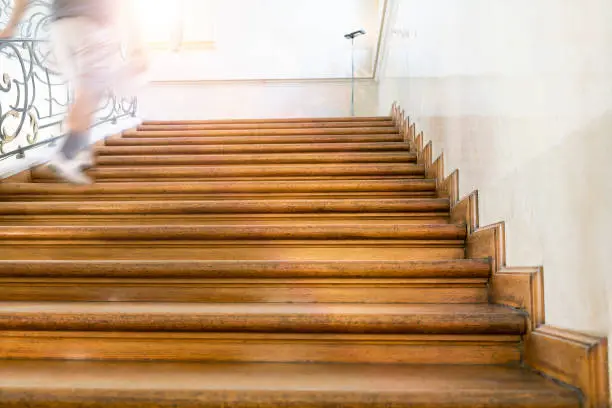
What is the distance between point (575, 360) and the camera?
4.01 feet

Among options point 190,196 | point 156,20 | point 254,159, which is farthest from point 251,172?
point 156,20

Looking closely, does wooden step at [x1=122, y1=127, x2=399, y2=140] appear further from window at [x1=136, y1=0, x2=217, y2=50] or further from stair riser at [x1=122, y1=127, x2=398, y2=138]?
window at [x1=136, y1=0, x2=217, y2=50]

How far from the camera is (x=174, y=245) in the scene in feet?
7.22

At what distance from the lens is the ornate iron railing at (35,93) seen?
3.39m

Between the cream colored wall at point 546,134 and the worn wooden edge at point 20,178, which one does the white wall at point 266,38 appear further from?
the cream colored wall at point 546,134

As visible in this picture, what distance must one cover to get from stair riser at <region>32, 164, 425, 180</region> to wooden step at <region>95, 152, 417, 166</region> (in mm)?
174

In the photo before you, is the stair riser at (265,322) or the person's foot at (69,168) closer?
the stair riser at (265,322)

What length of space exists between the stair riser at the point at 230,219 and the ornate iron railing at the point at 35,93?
879 mm

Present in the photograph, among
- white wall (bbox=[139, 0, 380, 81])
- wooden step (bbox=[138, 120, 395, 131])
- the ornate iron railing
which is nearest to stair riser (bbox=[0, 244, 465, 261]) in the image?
the ornate iron railing

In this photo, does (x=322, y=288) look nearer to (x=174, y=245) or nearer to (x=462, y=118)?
(x=174, y=245)

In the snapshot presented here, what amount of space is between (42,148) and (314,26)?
4082 mm

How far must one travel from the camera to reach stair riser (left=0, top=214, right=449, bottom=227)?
2.46m

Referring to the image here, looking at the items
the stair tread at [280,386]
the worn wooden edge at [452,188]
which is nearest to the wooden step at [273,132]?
the worn wooden edge at [452,188]

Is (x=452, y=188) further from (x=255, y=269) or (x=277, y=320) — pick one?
(x=277, y=320)
